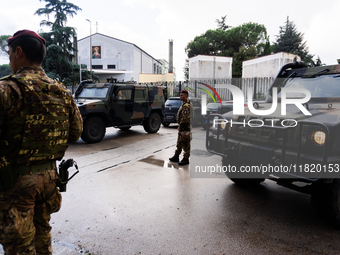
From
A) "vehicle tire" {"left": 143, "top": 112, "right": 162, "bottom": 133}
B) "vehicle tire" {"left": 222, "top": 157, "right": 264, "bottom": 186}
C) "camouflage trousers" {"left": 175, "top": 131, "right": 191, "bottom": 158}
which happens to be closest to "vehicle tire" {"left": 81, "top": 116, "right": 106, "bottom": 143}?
"vehicle tire" {"left": 143, "top": 112, "right": 162, "bottom": 133}

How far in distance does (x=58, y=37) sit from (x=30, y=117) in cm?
2858

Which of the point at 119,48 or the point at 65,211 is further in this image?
the point at 119,48

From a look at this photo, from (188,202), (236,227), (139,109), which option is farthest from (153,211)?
(139,109)

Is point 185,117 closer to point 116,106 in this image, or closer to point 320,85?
point 320,85

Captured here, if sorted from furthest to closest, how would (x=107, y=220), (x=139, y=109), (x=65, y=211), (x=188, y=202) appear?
(x=139, y=109), (x=188, y=202), (x=65, y=211), (x=107, y=220)

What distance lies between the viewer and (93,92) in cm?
848

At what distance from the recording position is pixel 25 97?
1704 millimetres

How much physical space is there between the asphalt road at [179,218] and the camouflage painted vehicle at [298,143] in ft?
1.26

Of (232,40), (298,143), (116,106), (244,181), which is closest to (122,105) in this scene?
(116,106)

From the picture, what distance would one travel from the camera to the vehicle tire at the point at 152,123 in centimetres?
959

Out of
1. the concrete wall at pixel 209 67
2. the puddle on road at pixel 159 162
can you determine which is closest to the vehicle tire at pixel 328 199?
the puddle on road at pixel 159 162

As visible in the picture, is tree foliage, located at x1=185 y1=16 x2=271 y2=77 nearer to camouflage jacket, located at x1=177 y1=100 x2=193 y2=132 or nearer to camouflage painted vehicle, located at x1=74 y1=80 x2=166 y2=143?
camouflage painted vehicle, located at x1=74 y1=80 x2=166 y2=143

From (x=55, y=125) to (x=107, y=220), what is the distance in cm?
160

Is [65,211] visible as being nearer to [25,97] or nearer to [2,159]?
[2,159]
